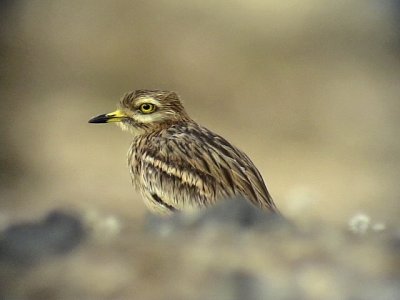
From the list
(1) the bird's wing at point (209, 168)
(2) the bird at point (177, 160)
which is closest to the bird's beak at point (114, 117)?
(2) the bird at point (177, 160)

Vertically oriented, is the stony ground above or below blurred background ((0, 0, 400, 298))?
below

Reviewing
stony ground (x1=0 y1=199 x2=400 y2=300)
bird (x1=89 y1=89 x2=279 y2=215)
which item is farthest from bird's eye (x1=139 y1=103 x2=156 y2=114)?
stony ground (x1=0 y1=199 x2=400 y2=300)

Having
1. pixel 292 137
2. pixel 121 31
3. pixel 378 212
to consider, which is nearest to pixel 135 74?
pixel 121 31

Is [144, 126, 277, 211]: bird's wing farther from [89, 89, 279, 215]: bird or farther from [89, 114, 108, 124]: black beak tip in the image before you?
[89, 114, 108, 124]: black beak tip

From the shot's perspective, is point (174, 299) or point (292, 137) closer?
point (174, 299)

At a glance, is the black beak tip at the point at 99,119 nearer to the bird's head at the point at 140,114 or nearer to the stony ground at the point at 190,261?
the bird's head at the point at 140,114

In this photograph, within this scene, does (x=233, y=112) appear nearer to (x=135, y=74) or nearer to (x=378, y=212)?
(x=135, y=74)
